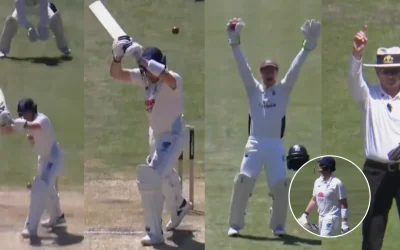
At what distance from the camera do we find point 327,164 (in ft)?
39.1

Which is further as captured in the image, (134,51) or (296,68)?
(296,68)

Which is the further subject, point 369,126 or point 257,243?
point 257,243

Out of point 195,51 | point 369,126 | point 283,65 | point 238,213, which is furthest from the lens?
point 195,51

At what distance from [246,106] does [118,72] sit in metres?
3.21

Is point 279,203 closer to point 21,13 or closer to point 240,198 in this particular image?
point 240,198

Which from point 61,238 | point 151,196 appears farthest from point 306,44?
point 61,238

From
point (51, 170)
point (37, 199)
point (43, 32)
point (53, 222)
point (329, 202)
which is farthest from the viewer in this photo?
point (43, 32)

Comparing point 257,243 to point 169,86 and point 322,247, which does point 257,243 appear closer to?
point 322,247

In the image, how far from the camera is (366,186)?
11.5 m

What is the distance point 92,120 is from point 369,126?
489 cm

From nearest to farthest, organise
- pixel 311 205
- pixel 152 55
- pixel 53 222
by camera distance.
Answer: pixel 152 55
pixel 311 205
pixel 53 222

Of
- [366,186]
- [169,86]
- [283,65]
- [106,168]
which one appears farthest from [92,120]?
[366,186]

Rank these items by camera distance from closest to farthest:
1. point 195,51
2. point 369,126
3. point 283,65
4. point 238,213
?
point 369,126, point 238,213, point 283,65, point 195,51

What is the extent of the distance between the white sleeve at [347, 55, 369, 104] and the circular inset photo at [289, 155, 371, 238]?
0.83 m
